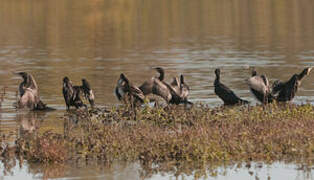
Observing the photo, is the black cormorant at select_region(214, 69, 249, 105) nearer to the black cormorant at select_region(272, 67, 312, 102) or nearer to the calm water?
the calm water

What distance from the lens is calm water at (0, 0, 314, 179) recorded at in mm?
22620

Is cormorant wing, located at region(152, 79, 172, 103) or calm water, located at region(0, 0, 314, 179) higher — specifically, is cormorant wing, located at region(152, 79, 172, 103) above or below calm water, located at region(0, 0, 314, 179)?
below

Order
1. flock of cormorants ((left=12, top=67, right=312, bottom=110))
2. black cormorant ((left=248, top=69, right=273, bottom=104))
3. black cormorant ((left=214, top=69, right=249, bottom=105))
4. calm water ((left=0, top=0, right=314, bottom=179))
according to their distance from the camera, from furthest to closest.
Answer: calm water ((left=0, top=0, right=314, bottom=179)) < black cormorant ((left=214, top=69, right=249, bottom=105)) < flock of cormorants ((left=12, top=67, right=312, bottom=110)) < black cormorant ((left=248, top=69, right=273, bottom=104))

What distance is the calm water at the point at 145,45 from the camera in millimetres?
22620

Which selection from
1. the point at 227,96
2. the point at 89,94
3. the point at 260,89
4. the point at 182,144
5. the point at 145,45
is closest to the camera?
the point at 182,144

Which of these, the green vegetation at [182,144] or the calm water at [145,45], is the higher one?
the calm water at [145,45]

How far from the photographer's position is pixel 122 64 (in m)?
29.7

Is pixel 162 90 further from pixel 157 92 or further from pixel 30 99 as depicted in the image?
pixel 30 99

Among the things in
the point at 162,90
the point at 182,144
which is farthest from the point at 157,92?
the point at 182,144

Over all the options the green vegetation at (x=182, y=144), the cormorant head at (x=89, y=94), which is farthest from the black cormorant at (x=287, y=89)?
the green vegetation at (x=182, y=144)

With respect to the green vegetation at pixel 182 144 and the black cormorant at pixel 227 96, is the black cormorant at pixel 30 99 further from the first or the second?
the green vegetation at pixel 182 144

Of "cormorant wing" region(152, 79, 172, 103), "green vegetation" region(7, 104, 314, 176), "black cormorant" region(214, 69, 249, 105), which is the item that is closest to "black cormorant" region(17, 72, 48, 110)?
"cormorant wing" region(152, 79, 172, 103)

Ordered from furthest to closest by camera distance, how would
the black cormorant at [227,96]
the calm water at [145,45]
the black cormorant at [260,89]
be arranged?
the calm water at [145,45] < the black cormorant at [227,96] < the black cormorant at [260,89]

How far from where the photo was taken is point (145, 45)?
123 ft
